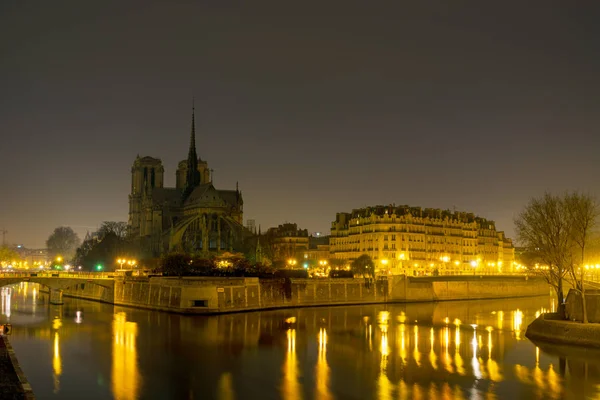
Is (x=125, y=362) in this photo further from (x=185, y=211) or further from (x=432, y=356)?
(x=185, y=211)

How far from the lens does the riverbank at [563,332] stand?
138ft

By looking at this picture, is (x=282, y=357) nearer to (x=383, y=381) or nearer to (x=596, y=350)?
(x=383, y=381)

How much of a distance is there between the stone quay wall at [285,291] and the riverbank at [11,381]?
32.1 m

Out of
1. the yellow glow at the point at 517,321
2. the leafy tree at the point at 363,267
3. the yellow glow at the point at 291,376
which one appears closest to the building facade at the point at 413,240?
the leafy tree at the point at 363,267

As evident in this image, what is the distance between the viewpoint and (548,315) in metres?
48.1

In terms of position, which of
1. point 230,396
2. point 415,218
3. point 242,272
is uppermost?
point 415,218

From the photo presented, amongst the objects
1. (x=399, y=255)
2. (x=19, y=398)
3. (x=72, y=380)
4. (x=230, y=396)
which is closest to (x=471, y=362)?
(x=230, y=396)

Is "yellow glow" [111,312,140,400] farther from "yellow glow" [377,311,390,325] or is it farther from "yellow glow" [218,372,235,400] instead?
"yellow glow" [377,311,390,325]

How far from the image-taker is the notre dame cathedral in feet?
357

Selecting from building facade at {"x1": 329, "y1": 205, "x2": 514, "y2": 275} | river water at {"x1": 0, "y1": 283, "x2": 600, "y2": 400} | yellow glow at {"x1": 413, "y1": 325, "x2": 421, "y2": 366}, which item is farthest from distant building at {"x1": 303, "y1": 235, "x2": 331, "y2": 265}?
yellow glow at {"x1": 413, "y1": 325, "x2": 421, "y2": 366}

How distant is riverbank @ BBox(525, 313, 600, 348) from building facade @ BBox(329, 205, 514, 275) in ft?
185

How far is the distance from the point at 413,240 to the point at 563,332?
7008 centimetres

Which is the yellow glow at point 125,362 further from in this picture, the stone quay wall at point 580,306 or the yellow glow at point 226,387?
the stone quay wall at point 580,306

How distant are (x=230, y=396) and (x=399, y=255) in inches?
3264
